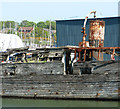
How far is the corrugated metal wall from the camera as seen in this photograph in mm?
28453

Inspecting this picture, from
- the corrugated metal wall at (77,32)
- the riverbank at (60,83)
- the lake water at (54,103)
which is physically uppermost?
the corrugated metal wall at (77,32)

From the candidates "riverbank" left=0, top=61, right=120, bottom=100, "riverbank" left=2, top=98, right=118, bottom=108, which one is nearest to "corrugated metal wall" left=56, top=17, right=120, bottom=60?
"riverbank" left=0, top=61, right=120, bottom=100

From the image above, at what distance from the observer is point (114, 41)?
28.5 m

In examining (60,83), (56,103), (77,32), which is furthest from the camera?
(77,32)

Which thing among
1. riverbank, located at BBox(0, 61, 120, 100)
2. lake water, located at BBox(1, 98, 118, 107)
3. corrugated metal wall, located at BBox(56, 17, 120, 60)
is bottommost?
lake water, located at BBox(1, 98, 118, 107)

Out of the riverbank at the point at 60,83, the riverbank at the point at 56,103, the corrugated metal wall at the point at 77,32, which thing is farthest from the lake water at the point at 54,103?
the corrugated metal wall at the point at 77,32

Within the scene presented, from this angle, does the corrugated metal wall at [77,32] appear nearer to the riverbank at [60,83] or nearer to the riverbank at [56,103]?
the riverbank at [60,83]

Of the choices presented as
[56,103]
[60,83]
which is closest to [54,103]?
[56,103]

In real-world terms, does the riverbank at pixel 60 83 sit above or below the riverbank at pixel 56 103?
above

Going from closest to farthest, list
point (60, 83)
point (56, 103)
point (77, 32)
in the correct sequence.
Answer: point (56, 103)
point (60, 83)
point (77, 32)

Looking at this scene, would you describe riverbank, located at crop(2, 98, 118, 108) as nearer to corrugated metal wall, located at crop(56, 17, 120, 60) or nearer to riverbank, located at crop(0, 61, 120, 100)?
riverbank, located at crop(0, 61, 120, 100)

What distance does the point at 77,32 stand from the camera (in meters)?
29.8

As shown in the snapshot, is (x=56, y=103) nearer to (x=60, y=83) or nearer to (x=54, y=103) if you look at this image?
(x=54, y=103)

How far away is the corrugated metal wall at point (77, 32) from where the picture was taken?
2845 cm
